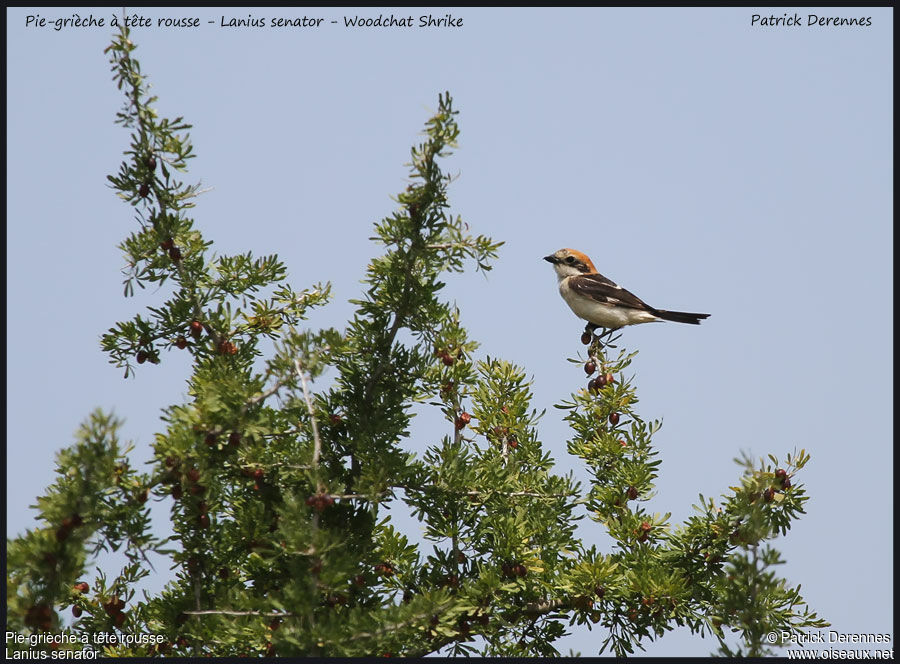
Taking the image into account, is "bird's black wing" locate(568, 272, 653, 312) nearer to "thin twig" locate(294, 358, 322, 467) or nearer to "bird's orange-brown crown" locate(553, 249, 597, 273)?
"bird's orange-brown crown" locate(553, 249, 597, 273)

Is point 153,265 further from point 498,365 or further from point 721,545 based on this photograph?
point 721,545

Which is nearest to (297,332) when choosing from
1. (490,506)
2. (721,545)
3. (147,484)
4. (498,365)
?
(147,484)

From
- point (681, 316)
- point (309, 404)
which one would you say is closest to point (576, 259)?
point (681, 316)

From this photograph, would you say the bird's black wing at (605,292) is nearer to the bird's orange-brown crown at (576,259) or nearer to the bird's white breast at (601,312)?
the bird's white breast at (601,312)

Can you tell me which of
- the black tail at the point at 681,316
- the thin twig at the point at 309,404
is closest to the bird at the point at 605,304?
the black tail at the point at 681,316

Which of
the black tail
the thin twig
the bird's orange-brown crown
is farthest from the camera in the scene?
the bird's orange-brown crown

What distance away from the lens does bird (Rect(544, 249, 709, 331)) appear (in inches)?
394

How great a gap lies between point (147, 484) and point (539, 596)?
233 centimetres

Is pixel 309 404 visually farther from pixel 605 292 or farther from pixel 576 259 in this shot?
pixel 576 259

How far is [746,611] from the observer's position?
12.6ft

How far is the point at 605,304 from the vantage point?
9.99 meters

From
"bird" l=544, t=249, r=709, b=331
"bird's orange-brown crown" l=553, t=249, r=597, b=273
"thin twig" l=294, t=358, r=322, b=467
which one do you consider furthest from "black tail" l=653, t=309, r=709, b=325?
"thin twig" l=294, t=358, r=322, b=467

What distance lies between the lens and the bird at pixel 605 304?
10.0 meters

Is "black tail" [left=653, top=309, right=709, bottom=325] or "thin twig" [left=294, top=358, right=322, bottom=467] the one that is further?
"black tail" [left=653, top=309, right=709, bottom=325]
